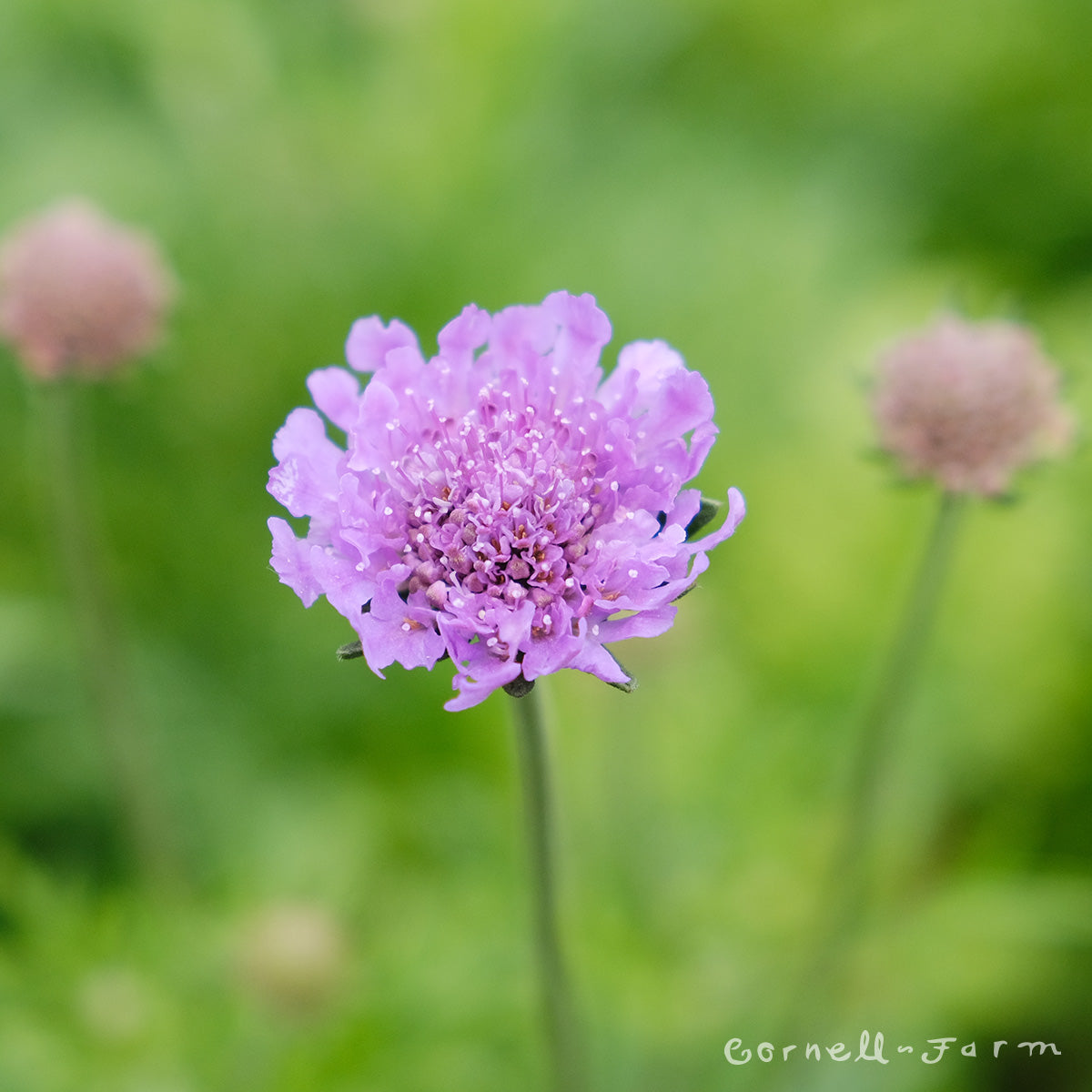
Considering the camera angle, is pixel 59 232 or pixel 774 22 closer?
pixel 59 232

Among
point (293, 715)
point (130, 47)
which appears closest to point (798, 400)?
point (293, 715)

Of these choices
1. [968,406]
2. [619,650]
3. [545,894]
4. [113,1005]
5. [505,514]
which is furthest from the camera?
[619,650]

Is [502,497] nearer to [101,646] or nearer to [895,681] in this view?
[895,681]

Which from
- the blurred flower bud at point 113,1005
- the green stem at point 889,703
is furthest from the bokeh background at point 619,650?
the green stem at point 889,703

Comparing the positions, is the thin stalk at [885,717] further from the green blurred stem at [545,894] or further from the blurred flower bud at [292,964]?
the blurred flower bud at [292,964]

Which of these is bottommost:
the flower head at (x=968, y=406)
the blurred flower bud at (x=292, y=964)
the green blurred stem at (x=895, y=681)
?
the blurred flower bud at (x=292, y=964)

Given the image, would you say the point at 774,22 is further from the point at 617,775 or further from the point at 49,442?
the point at 49,442

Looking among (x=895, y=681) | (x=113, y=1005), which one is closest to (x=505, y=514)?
(x=895, y=681)
